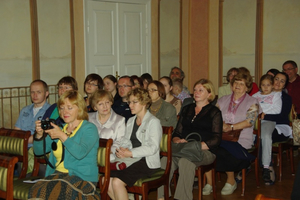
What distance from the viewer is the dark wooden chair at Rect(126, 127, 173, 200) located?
11.8 ft

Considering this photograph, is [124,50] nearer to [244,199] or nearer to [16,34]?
[16,34]

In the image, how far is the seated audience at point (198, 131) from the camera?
13.1 feet

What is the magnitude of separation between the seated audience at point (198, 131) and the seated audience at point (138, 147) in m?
0.39

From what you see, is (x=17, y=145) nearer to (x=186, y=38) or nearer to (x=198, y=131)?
(x=198, y=131)

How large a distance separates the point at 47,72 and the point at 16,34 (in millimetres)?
749

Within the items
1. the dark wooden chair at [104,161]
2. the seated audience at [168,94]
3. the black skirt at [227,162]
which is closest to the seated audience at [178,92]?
the seated audience at [168,94]

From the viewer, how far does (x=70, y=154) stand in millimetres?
3188

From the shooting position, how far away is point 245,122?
4609 millimetres

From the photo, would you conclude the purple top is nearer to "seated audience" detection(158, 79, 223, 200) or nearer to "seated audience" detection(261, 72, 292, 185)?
"seated audience" detection(261, 72, 292, 185)

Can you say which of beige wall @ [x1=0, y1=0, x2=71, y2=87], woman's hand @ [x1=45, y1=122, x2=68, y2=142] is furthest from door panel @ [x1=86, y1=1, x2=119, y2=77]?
woman's hand @ [x1=45, y1=122, x2=68, y2=142]

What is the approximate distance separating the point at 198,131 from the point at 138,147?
2.78 ft

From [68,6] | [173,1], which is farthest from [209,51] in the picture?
[68,6]

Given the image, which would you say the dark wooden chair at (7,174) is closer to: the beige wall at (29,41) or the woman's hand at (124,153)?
the woman's hand at (124,153)

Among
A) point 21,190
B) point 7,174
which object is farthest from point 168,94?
point 7,174
